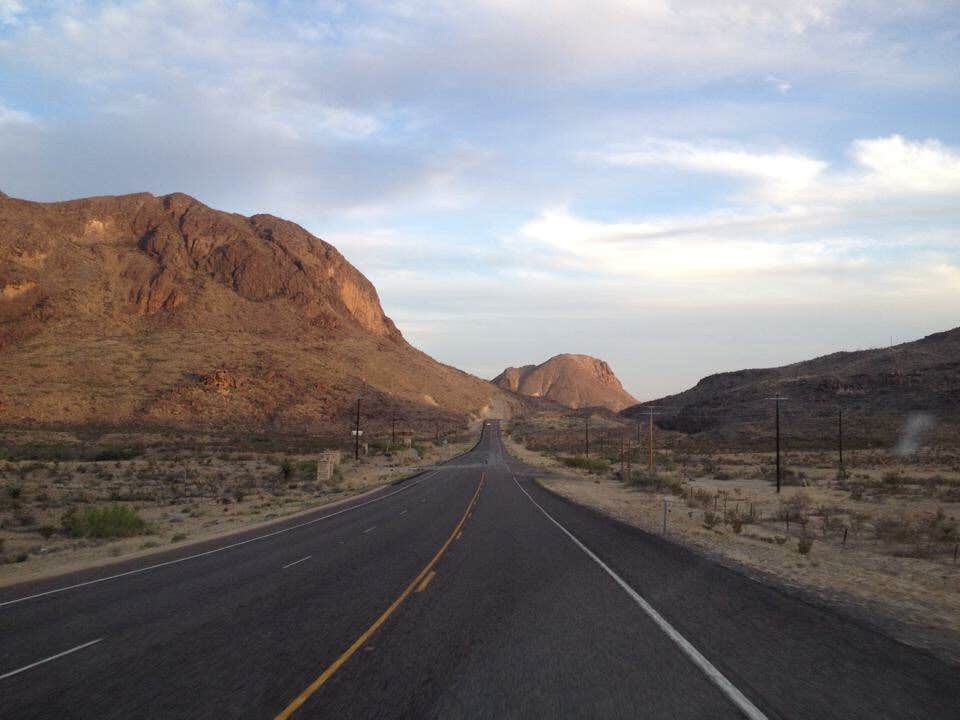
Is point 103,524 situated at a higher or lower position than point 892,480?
higher

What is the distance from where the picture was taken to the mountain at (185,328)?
9812 centimetres

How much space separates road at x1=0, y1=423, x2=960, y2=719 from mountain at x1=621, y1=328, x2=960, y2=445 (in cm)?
7809

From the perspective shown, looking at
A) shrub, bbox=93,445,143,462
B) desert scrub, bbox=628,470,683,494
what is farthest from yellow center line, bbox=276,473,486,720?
shrub, bbox=93,445,143,462

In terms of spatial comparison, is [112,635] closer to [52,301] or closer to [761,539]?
[761,539]

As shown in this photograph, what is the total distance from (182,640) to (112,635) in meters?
1.07

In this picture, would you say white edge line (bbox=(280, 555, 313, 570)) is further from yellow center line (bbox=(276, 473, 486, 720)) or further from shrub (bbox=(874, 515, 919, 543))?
shrub (bbox=(874, 515, 919, 543))

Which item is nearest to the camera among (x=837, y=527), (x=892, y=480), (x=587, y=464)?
(x=837, y=527)

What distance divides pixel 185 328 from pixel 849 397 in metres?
109

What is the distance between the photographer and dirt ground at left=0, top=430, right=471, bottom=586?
19.4 metres

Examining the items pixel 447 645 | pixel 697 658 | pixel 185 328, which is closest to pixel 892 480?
pixel 697 658

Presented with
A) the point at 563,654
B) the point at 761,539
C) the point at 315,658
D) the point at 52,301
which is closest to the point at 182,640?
the point at 315,658

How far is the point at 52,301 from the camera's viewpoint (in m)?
115

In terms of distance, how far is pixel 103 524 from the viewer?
2245cm

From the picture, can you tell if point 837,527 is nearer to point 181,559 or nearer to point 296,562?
point 296,562
